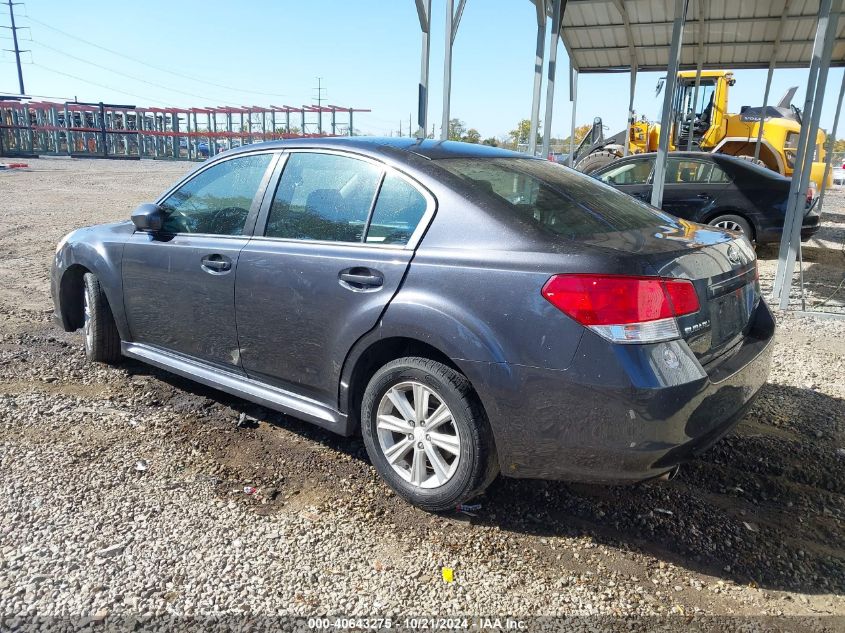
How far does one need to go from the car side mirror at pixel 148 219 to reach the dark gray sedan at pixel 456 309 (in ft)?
0.04

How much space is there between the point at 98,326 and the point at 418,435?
2728mm

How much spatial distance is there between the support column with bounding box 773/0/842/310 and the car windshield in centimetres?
376

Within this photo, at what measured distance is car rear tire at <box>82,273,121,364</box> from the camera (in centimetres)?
427

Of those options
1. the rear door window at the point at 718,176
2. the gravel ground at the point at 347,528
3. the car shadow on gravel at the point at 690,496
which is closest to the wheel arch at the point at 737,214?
the rear door window at the point at 718,176

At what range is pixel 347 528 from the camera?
8.80ft

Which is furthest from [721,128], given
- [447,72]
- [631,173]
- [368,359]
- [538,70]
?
[368,359]

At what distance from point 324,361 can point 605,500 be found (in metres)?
1.44

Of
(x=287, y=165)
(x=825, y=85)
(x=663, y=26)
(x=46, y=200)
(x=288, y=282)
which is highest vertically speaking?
(x=663, y=26)

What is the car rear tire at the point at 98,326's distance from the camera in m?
4.27

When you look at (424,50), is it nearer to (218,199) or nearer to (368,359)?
(218,199)

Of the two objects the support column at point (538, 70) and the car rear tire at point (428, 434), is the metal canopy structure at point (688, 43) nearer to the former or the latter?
the support column at point (538, 70)

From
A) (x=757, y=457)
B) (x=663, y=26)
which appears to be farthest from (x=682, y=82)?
(x=757, y=457)

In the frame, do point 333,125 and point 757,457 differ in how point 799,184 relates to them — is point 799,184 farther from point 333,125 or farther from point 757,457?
point 333,125

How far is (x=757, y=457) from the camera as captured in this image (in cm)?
330
